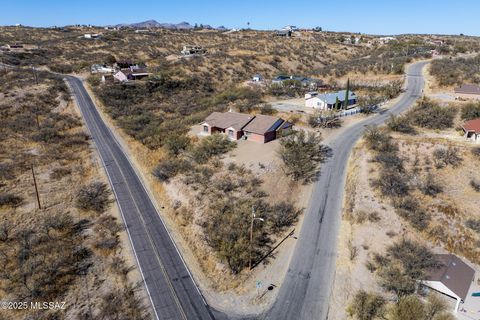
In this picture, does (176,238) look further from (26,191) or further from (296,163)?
(26,191)

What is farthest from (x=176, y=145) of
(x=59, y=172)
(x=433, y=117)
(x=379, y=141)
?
(x=433, y=117)

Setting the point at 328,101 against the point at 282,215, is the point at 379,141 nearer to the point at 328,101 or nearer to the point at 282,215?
the point at 328,101

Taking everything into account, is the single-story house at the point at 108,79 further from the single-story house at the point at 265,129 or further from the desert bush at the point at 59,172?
the single-story house at the point at 265,129

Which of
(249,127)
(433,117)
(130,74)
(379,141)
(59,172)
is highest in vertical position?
(130,74)

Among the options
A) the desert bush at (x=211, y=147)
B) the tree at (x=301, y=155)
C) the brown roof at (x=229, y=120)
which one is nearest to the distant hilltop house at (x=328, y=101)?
the tree at (x=301, y=155)

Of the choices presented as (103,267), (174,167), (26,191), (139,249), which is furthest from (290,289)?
(26,191)

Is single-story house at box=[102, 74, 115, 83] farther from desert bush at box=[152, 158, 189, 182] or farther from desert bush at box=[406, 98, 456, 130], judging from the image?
desert bush at box=[406, 98, 456, 130]

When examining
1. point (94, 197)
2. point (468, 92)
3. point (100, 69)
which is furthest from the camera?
point (100, 69)
